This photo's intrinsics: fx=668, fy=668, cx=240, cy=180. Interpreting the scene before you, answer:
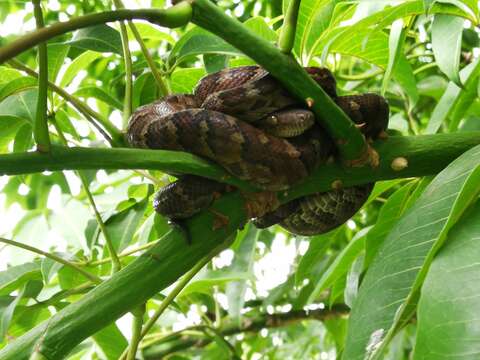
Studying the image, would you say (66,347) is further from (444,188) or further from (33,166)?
(444,188)

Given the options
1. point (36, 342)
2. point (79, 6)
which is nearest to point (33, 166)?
point (36, 342)

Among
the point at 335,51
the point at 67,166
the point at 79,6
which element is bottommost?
the point at 67,166

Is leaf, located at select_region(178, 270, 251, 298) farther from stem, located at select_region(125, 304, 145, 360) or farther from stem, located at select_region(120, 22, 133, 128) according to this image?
stem, located at select_region(120, 22, 133, 128)

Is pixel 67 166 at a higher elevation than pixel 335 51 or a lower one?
lower

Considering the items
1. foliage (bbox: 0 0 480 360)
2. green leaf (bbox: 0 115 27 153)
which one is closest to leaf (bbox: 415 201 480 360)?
foliage (bbox: 0 0 480 360)

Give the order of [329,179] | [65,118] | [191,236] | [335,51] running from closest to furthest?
1. [191,236]
2. [329,179]
3. [335,51]
4. [65,118]

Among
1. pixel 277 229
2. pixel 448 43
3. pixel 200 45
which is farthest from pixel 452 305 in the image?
pixel 277 229
